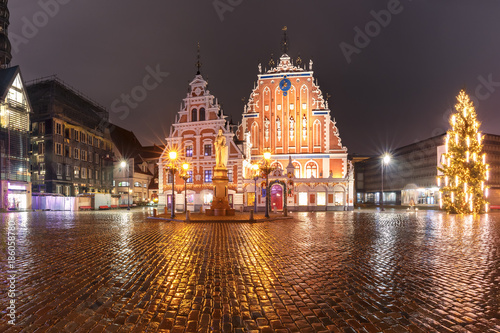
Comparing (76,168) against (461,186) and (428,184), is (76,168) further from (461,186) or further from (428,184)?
(428,184)

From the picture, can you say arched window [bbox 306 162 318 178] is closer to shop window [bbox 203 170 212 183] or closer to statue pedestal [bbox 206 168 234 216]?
shop window [bbox 203 170 212 183]

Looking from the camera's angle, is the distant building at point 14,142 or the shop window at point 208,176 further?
the shop window at point 208,176

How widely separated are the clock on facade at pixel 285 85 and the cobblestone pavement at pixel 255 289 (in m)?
38.5

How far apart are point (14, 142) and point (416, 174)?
211 ft

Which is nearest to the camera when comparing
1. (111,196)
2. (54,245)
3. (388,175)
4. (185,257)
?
(185,257)

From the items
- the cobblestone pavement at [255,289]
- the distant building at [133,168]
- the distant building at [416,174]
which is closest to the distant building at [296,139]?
the distant building at [416,174]

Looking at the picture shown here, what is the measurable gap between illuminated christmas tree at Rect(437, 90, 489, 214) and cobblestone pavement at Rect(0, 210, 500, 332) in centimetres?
2643

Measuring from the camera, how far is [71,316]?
4578 mm

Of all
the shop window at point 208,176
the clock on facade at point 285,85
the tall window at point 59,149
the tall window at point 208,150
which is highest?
the clock on facade at point 285,85

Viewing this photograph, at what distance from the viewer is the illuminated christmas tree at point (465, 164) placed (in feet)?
107

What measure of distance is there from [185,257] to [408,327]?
20.0ft

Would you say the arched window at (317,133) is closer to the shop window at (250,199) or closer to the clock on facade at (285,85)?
the clock on facade at (285,85)

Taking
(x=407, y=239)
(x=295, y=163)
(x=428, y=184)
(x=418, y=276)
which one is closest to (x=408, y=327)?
(x=418, y=276)

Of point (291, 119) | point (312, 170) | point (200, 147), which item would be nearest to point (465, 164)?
point (312, 170)
